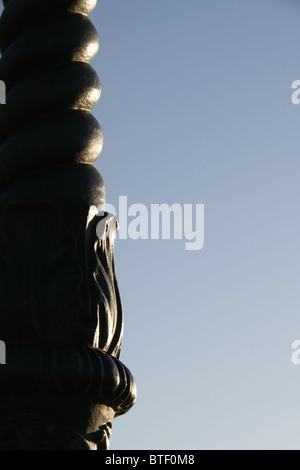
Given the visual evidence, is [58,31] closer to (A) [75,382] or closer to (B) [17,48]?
(B) [17,48]

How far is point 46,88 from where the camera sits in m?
7.45

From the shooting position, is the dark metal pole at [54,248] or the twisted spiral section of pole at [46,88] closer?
the dark metal pole at [54,248]

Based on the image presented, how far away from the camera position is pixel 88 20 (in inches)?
313

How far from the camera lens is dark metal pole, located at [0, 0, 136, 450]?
6.66m

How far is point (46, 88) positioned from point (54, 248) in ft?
3.79

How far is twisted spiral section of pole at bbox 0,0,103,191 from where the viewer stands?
24.0ft

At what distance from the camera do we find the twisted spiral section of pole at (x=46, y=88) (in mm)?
7328

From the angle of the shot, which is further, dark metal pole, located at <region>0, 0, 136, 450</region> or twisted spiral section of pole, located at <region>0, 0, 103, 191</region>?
twisted spiral section of pole, located at <region>0, 0, 103, 191</region>

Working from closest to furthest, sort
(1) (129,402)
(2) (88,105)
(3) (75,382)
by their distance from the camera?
1. (3) (75,382)
2. (1) (129,402)
3. (2) (88,105)

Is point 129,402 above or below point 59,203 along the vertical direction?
below

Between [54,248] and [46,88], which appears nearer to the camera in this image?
[54,248]

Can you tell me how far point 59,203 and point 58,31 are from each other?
1.32 meters
